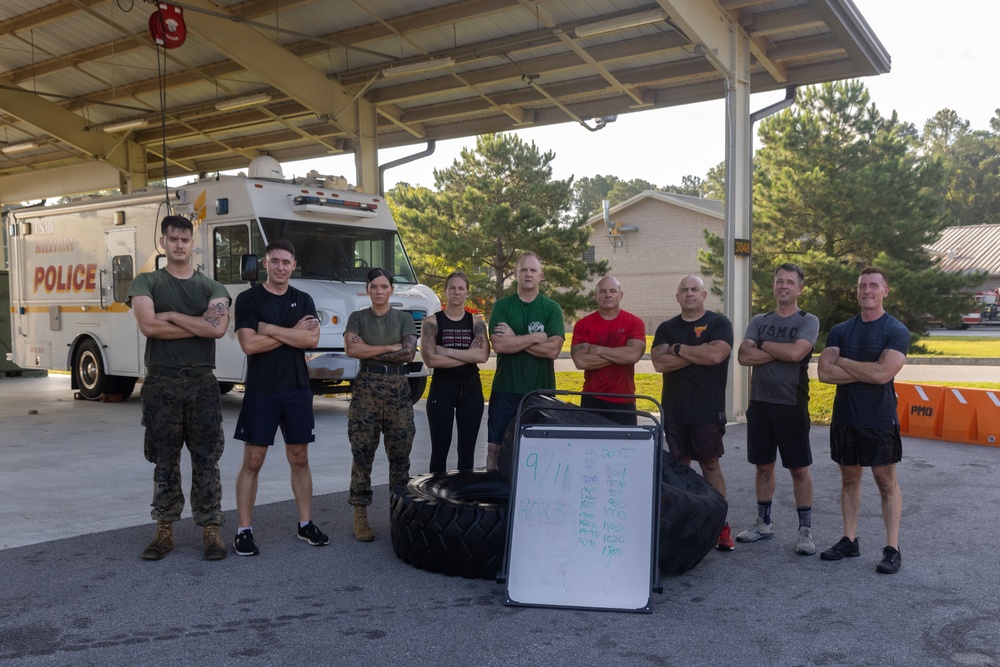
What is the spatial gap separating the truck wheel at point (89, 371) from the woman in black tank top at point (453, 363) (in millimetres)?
9057

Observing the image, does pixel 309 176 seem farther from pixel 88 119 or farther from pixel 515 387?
pixel 88 119

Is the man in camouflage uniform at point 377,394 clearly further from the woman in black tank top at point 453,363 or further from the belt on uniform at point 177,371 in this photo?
the belt on uniform at point 177,371

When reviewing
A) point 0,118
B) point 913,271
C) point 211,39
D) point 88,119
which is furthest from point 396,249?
point 913,271

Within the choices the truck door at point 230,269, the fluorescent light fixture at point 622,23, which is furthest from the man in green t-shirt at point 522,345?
the truck door at point 230,269

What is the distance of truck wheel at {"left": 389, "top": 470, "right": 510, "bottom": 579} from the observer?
5012mm

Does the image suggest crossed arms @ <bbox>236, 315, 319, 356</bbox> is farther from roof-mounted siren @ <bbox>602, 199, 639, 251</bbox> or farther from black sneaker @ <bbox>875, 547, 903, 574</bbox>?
roof-mounted siren @ <bbox>602, 199, 639, 251</bbox>

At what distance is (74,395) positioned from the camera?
14.9 m

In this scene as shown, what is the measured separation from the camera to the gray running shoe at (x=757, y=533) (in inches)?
233

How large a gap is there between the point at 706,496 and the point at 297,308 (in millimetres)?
2729

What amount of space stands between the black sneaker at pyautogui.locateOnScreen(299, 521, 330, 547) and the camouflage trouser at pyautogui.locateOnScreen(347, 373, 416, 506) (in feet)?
0.93

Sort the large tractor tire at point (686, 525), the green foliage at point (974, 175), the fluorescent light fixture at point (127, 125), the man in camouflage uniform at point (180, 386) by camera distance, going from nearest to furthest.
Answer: the large tractor tire at point (686, 525) → the man in camouflage uniform at point (180, 386) → the fluorescent light fixture at point (127, 125) → the green foliage at point (974, 175)

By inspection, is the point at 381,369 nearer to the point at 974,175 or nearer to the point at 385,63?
the point at 385,63

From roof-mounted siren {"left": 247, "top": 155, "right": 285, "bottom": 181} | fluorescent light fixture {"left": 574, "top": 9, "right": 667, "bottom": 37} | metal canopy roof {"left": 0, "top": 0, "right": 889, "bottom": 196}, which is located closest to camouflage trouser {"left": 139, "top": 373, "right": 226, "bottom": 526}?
metal canopy roof {"left": 0, "top": 0, "right": 889, "bottom": 196}

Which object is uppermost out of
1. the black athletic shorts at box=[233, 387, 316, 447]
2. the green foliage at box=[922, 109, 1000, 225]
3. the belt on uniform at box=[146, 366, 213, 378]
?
the green foliage at box=[922, 109, 1000, 225]
